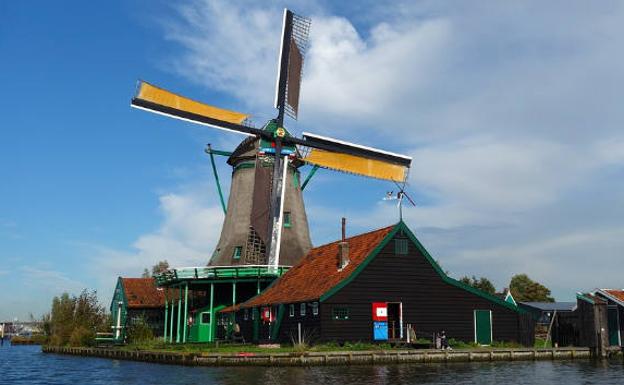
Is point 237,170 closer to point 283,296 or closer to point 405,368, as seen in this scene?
point 283,296

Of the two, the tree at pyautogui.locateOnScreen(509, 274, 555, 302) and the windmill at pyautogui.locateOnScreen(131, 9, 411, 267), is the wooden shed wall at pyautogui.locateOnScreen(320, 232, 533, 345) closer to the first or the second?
the windmill at pyautogui.locateOnScreen(131, 9, 411, 267)

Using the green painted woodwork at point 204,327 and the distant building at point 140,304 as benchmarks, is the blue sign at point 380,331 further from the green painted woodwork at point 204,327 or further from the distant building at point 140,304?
the distant building at point 140,304

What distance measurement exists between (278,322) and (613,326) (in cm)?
1891

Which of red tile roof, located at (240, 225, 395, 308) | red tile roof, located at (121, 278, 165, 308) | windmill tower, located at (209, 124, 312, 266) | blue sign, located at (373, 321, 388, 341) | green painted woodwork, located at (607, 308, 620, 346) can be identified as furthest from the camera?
red tile roof, located at (121, 278, 165, 308)

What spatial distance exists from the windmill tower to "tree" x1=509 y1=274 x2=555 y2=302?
1855 inches

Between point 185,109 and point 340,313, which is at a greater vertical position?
point 185,109

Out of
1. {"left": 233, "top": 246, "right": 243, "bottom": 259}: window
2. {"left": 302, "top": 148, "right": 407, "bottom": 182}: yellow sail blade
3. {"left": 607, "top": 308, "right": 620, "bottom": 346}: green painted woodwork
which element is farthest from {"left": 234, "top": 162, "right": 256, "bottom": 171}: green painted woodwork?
{"left": 607, "top": 308, "right": 620, "bottom": 346}: green painted woodwork

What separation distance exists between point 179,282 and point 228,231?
531 cm

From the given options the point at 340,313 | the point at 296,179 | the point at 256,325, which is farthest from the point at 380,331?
the point at 296,179

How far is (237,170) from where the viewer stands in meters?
50.2

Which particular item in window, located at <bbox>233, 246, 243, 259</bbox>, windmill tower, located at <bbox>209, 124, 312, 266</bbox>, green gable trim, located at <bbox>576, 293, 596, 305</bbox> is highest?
windmill tower, located at <bbox>209, 124, 312, 266</bbox>

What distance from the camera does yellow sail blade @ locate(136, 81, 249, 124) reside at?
45.4 m

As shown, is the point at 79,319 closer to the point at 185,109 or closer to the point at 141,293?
the point at 141,293

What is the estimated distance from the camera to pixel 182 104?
46469 mm
